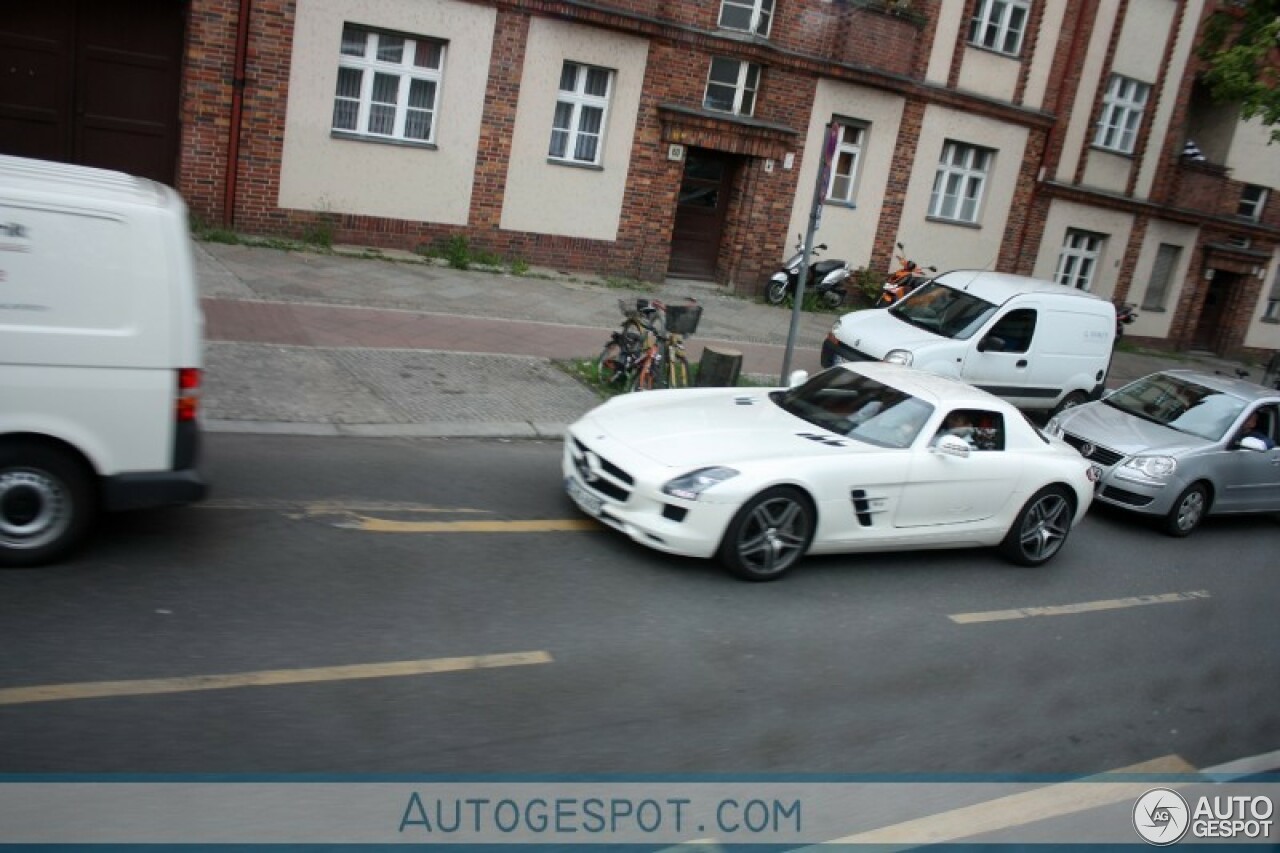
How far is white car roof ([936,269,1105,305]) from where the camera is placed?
14.2 meters

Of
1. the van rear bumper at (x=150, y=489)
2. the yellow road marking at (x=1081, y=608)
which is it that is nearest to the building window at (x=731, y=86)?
the yellow road marking at (x=1081, y=608)

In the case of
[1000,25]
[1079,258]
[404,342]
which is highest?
[1000,25]

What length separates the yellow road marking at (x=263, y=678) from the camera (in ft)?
15.5

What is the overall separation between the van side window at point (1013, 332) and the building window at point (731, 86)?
7805mm

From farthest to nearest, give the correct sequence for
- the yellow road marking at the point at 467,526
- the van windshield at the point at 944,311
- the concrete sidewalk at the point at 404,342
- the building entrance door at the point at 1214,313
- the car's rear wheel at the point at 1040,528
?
the building entrance door at the point at 1214,313 → the van windshield at the point at 944,311 → the concrete sidewalk at the point at 404,342 → the car's rear wheel at the point at 1040,528 → the yellow road marking at the point at 467,526

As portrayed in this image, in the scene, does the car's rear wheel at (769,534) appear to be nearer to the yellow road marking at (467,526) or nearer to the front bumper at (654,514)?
the front bumper at (654,514)

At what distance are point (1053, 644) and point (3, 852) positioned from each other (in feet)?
19.9

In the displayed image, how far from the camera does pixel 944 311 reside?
46.9 ft

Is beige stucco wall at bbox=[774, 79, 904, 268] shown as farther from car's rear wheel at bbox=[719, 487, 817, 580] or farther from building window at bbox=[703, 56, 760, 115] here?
car's rear wheel at bbox=[719, 487, 817, 580]

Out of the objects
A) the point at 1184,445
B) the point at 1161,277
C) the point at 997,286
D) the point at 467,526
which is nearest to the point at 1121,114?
the point at 1161,277

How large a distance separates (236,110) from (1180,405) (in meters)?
13.0

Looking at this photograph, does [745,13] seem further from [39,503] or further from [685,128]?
[39,503]

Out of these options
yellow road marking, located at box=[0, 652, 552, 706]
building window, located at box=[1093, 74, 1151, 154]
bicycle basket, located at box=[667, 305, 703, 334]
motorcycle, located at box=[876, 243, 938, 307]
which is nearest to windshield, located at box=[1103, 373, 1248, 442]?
bicycle basket, located at box=[667, 305, 703, 334]

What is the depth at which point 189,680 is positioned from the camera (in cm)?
499
